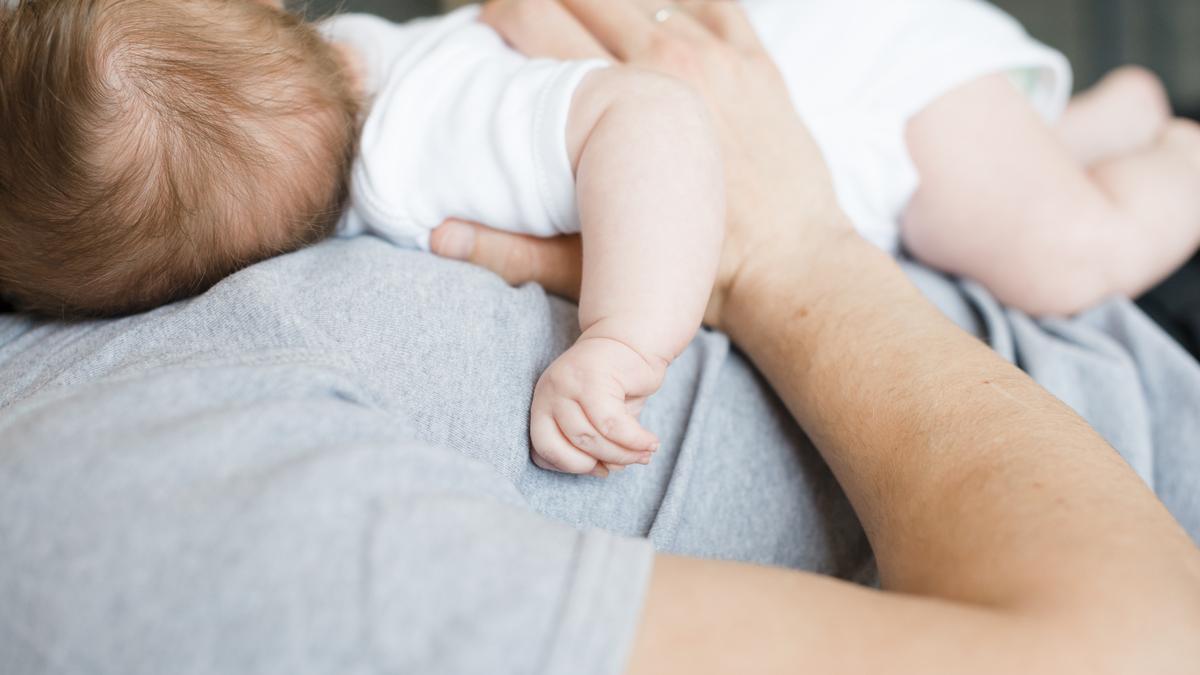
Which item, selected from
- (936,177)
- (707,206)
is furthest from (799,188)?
(936,177)

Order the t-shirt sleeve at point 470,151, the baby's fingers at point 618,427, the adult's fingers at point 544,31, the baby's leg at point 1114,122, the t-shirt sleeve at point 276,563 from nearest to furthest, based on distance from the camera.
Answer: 1. the t-shirt sleeve at point 276,563
2. the baby's fingers at point 618,427
3. the t-shirt sleeve at point 470,151
4. the adult's fingers at point 544,31
5. the baby's leg at point 1114,122

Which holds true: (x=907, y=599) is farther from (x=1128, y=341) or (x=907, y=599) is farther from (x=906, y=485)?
(x=1128, y=341)

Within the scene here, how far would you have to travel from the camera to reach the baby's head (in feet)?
2.40

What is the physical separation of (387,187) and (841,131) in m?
0.56

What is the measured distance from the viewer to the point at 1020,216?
43.5 inches

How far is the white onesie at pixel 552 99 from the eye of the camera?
33.3 inches

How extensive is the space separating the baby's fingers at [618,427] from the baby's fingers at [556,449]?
0.03 m

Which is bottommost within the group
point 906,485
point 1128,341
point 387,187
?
point 1128,341

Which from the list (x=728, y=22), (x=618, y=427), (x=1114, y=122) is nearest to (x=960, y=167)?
(x=728, y=22)

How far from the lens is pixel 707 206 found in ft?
2.55

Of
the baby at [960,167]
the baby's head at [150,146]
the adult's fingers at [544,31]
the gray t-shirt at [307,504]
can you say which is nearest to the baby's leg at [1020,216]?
the baby at [960,167]

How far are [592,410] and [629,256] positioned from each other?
149 millimetres

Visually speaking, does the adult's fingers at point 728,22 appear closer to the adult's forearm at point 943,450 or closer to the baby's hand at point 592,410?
the adult's forearm at point 943,450

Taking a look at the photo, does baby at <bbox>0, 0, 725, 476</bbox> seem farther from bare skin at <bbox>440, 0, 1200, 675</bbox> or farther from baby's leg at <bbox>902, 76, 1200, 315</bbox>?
baby's leg at <bbox>902, 76, 1200, 315</bbox>
